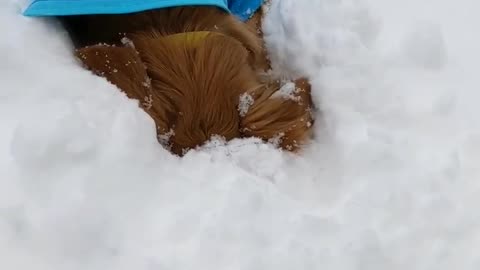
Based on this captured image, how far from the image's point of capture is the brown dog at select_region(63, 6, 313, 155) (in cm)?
153

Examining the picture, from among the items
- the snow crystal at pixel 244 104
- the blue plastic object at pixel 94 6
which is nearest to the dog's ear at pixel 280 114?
the snow crystal at pixel 244 104

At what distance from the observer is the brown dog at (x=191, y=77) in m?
1.53

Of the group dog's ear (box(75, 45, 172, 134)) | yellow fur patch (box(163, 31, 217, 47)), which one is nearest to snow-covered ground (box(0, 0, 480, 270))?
dog's ear (box(75, 45, 172, 134))

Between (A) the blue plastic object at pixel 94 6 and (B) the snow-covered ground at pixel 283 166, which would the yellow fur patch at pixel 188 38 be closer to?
(A) the blue plastic object at pixel 94 6

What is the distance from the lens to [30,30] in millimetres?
1593

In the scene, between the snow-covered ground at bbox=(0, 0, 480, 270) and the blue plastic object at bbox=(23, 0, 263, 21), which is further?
the blue plastic object at bbox=(23, 0, 263, 21)

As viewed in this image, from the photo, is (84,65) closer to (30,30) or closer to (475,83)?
(30,30)

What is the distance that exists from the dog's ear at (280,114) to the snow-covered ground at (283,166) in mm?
32

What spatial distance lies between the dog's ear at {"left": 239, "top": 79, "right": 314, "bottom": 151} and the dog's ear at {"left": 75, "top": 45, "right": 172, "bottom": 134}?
0.64 ft

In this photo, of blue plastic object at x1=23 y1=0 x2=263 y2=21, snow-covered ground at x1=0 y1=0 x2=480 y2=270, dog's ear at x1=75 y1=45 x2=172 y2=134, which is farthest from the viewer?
blue plastic object at x1=23 y1=0 x2=263 y2=21

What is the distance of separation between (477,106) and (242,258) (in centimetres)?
70

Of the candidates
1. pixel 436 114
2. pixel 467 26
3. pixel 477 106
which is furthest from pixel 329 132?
pixel 467 26

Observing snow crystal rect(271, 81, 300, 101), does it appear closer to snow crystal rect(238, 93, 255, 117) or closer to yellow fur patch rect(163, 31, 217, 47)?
snow crystal rect(238, 93, 255, 117)

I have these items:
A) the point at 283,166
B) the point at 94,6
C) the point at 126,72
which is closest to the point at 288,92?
the point at 283,166
